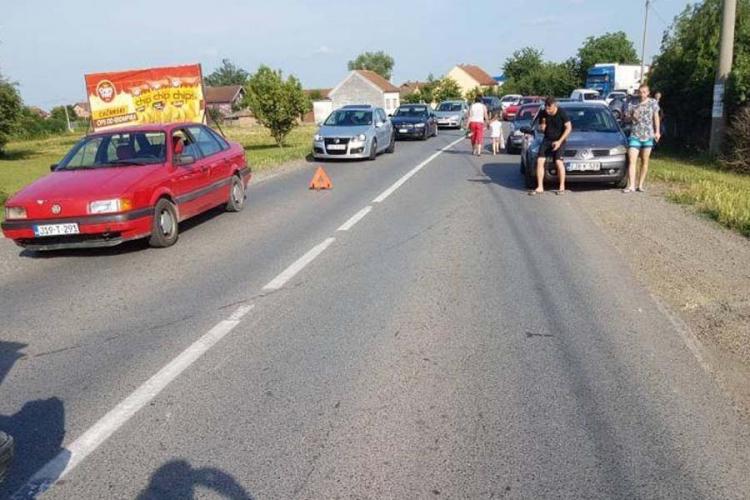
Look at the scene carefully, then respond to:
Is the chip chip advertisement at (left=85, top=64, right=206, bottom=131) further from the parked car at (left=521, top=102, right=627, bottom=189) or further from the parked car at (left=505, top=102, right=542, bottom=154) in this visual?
the parked car at (left=521, top=102, right=627, bottom=189)

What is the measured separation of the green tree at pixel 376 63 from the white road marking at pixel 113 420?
137675 mm

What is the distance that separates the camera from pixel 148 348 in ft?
15.7

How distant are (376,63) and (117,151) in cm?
13586

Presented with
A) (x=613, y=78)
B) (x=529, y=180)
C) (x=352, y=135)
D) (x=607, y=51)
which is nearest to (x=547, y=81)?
(x=607, y=51)

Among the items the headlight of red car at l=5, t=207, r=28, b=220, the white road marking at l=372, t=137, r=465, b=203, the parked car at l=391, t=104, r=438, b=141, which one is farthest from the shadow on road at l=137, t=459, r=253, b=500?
the parked car at l=391, t=104, r=438, b=141

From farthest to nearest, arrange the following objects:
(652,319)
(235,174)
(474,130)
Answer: (474,130) < (235,174) < (652,319)

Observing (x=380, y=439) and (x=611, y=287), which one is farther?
(x=611, y=287)

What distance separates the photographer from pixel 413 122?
2892cm

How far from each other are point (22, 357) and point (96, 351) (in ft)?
1.68

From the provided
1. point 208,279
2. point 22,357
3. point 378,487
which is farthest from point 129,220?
point 378,487

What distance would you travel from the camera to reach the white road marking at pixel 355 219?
9.31 m

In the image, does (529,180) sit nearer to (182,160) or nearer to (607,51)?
(182,160)

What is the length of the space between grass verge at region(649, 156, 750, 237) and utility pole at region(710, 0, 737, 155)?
25.1 inches

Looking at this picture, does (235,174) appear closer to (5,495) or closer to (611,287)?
(611,287)
